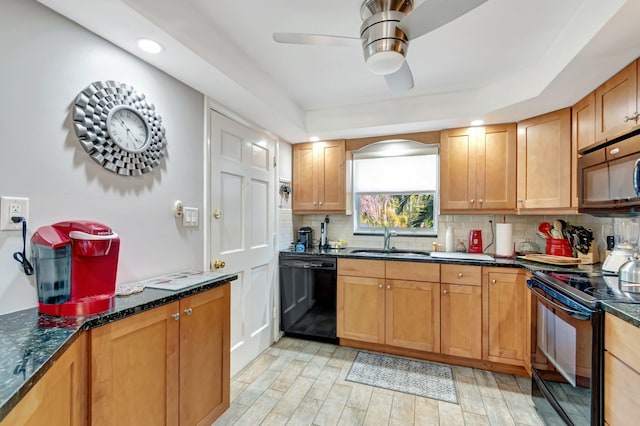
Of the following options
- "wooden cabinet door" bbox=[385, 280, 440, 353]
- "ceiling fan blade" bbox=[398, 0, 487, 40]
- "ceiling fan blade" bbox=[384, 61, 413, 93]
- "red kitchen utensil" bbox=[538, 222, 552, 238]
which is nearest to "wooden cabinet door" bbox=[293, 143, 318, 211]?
"wooden cabinet door" bbox=[385, 280, 440, 353]

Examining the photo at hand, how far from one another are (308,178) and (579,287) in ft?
8.06

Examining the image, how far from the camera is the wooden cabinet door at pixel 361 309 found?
2.75 m

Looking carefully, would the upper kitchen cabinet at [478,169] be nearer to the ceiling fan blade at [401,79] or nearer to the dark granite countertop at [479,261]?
the dark granite countertop at [479,261]

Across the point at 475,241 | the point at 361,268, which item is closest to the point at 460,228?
the point at 475,241

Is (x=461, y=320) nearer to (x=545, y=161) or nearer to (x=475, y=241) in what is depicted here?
(x=475, y=241)

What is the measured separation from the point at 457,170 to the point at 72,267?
2.90 meters

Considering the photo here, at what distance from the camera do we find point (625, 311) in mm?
1226

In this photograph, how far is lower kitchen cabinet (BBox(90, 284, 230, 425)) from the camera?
1121 mm

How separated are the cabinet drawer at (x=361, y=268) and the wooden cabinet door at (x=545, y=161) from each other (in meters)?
1.35

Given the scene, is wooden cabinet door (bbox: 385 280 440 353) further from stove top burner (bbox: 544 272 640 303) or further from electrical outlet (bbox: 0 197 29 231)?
electrical outlet (bbox: 0 197 29 231)

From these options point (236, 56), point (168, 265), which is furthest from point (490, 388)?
point (236, 56)

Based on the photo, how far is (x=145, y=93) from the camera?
1.68 m

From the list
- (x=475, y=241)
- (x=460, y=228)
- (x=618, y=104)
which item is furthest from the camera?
(x=460, y=228)

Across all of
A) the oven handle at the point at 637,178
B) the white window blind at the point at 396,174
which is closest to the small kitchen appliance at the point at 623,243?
the oven handle at the point at 637,178
